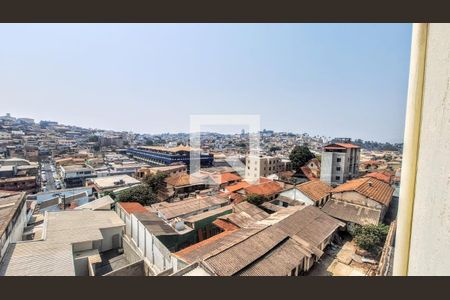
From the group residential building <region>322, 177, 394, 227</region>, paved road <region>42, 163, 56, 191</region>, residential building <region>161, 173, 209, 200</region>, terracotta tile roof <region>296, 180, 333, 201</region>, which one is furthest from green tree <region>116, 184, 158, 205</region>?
paved road <region>42, 163, 56, 191</region>

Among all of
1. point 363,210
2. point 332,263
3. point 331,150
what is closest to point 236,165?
point 331,150

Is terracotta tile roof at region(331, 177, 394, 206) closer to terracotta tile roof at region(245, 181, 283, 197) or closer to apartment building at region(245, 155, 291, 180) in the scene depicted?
terracotta tile roof at region(245, 181, 283, 197)

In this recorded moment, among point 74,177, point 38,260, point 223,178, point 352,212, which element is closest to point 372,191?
point 352,212

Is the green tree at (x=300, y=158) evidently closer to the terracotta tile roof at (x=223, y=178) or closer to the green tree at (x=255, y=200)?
the terracotta tile roof at (x=223, y=178)

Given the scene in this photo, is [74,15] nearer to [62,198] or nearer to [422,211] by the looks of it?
[422,211]

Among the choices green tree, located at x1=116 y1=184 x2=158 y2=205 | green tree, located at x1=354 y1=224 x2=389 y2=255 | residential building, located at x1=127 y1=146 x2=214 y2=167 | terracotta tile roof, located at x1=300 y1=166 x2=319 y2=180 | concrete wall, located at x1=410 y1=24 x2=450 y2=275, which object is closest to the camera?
concrete wall, located at x1=410 y1=24 x2=450 y2=275

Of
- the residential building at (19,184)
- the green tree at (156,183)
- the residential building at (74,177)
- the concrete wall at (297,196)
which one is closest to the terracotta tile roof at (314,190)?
the concrete wall at (297,196)

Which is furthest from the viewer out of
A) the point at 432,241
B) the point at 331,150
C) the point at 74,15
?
the point at 331,150

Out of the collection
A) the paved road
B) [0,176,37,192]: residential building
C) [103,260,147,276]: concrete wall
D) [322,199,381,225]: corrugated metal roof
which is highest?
[322,199,381,225]: corrugated metal roof
